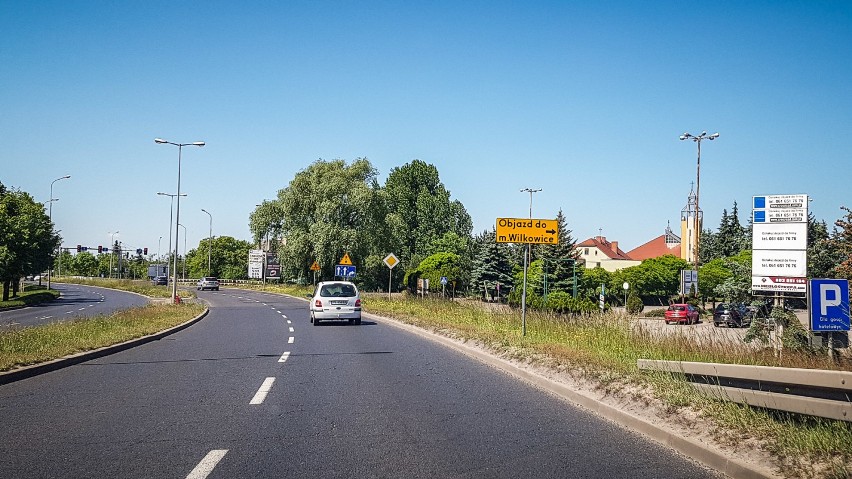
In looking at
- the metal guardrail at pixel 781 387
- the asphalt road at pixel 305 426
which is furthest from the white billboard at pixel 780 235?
the metal guardrail at pixel 781 387

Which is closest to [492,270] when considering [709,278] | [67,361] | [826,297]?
[709,278]

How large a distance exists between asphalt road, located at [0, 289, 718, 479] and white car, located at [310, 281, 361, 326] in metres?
11.9

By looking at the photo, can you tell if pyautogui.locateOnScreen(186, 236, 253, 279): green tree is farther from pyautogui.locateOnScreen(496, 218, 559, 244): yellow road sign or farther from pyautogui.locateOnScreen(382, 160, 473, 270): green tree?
pyautogui.locateOnScreen(496, 218, 559, 244): yellow road sign

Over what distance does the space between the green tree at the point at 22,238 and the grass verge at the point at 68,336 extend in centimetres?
2683

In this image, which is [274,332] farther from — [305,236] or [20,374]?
[305,236]

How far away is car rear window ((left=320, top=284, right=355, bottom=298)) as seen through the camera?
2562cm

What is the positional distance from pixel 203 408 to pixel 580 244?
4930 inches

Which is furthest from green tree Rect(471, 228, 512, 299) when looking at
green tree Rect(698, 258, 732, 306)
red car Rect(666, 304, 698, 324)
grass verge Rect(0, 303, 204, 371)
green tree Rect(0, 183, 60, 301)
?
grass verge Rect(0, 303, 204, 371)

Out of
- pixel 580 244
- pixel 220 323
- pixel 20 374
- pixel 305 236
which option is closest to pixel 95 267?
pixel 580 244

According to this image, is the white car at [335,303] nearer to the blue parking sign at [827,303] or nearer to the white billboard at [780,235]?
the white billboard at [780,235]

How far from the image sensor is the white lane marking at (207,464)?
17.8 feet

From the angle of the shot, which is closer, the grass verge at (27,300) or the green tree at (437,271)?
the grass verge at (27,300)

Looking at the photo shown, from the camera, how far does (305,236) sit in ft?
196

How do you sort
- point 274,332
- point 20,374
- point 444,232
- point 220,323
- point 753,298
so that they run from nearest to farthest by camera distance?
point 20,374 < point 753,298 < point 274,332 < point 220,323 < point 444,232
